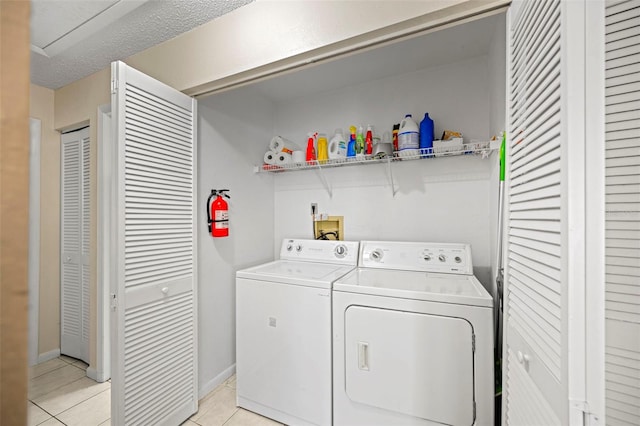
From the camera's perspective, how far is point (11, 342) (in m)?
0.26

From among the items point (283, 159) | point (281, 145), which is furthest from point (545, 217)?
point (281, 145)

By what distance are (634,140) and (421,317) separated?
1.11m

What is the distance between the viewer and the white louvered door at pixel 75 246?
2484mm

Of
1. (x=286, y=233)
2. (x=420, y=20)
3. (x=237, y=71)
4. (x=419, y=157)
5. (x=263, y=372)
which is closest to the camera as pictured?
(x=420, y=20)

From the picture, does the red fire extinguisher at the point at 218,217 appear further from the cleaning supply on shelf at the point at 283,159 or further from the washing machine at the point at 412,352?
the washing machine at the point at 412,352

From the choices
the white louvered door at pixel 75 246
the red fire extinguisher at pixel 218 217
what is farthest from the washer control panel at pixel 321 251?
the white louvered door at pixel 75 246

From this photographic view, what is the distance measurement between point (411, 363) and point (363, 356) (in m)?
0.27

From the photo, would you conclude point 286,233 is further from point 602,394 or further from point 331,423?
point 602,394

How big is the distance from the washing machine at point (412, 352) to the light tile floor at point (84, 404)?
805 mm

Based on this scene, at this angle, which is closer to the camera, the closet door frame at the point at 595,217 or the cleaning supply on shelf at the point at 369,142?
the closet door frame at the point at 595,217

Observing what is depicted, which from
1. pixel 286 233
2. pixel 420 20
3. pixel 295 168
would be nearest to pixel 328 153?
pixel 295 168

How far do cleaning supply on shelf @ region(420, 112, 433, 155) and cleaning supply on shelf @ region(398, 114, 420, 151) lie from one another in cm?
5

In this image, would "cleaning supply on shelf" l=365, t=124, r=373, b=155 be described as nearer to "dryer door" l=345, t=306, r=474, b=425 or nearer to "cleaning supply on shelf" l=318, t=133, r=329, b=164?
"cleaning supply on shelf" l=318, t=133, r=329, b=164

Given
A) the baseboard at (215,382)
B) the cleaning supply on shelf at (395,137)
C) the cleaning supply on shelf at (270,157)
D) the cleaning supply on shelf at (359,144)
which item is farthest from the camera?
the cleaning supply on shelf at (270,157)
